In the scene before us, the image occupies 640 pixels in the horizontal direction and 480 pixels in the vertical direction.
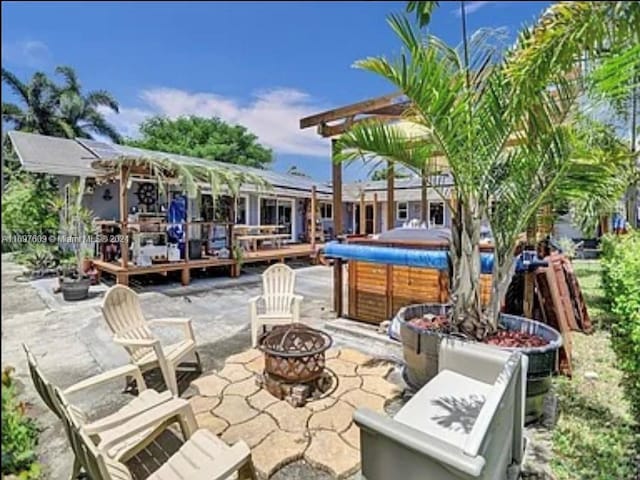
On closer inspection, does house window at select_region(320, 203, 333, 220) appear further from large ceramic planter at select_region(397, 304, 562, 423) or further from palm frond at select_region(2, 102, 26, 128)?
large ceramic planter at select_region(397, 304, 562, 423)

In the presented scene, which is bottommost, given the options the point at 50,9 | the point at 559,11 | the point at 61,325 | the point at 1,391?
the point at 61,325

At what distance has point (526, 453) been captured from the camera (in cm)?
310

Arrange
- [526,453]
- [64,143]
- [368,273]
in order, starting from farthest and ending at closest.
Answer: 1. [64,143]
2. [368,273]
3. [526,453]

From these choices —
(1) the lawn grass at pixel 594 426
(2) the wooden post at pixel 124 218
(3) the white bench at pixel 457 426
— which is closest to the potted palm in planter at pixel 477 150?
(1) the lawn grass at pixel 594 426

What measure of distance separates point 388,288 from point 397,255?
2.37 ft

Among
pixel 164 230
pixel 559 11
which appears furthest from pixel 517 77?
pixel 164 230

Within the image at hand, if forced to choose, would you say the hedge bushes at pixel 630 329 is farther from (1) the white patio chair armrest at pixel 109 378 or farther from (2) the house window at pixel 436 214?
(2) the house window at pixel 436 214

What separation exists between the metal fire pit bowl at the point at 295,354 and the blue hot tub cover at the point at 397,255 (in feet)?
6.15

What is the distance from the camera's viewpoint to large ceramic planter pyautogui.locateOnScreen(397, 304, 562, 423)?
3.48 metres

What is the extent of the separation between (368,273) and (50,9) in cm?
555

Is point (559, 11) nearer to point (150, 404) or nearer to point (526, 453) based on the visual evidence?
point (526, 453)

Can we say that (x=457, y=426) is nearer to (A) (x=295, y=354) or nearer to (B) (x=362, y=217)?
(A) (x=295, y=354)

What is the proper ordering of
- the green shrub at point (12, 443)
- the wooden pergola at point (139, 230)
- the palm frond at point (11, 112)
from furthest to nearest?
the wooden pergola at point (139, 230)
the palm frond at point (11, 112)
the green shrub at point (12, 443)

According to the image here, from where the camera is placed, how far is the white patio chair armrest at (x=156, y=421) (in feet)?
8.40
